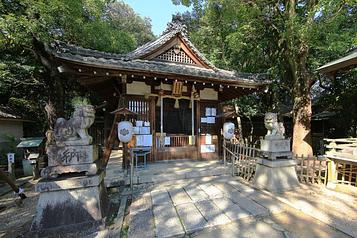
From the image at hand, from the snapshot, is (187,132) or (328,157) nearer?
(328,157)

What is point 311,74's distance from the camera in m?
9.92

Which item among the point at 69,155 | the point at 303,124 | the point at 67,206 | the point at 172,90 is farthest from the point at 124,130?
the point at 303,124

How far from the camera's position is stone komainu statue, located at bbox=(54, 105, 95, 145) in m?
3.95

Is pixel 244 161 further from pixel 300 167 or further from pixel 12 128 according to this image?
pixel 12 128

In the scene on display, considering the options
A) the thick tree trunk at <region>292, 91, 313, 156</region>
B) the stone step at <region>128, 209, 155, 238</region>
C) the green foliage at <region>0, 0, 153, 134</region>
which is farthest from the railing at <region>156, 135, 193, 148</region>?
the green foliage at <region>0, 0, 153, 134</region>

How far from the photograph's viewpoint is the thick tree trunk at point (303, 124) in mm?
9781

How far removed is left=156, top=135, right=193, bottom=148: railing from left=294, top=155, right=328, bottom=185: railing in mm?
4046

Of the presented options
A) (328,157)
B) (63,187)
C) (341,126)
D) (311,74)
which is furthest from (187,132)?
(341,126)

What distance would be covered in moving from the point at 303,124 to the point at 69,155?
1040 centimetres

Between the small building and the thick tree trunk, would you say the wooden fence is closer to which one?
the thick tree trunk

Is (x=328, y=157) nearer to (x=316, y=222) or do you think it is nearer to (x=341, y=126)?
(x=316, y=222)

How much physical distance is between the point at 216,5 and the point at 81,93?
11.1 metres

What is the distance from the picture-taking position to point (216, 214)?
3895 mm

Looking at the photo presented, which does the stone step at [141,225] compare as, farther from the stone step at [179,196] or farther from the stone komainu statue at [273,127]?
the stone komainu statue at [273,127]
